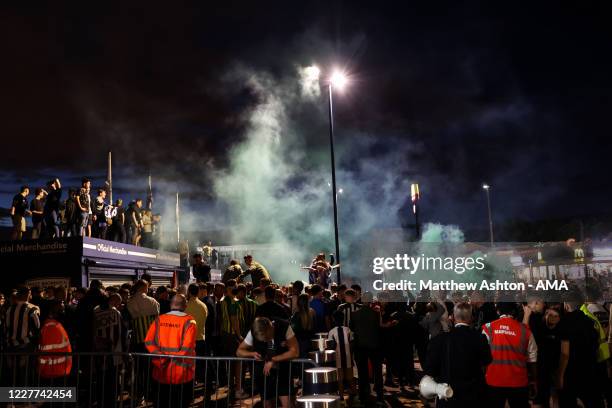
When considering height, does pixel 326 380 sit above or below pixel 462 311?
below

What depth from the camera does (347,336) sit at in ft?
28.0

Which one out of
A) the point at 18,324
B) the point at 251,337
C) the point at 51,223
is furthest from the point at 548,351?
the point at 51,223

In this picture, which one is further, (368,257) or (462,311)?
(368,257)

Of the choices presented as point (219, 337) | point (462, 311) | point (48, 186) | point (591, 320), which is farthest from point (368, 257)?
point (48, 186)

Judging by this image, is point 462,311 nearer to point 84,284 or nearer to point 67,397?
point 67,397

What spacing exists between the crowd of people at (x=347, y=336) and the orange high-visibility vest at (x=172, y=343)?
Result: 0.01m

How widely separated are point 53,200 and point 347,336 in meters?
10.4

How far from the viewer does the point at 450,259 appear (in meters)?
10.9

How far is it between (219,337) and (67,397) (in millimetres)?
3320

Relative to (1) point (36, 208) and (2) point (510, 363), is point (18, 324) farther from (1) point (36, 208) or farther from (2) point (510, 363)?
(1) point (36, 208)

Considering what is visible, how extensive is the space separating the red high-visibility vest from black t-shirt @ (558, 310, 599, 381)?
93cm

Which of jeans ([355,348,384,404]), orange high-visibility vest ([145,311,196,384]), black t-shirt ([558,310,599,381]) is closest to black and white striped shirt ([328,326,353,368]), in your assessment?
jeans ([355,348,384,404])

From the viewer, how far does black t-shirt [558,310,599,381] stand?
21.2 ft

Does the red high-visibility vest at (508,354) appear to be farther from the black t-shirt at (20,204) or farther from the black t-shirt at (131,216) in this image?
the black t-shirt at (131,216)
